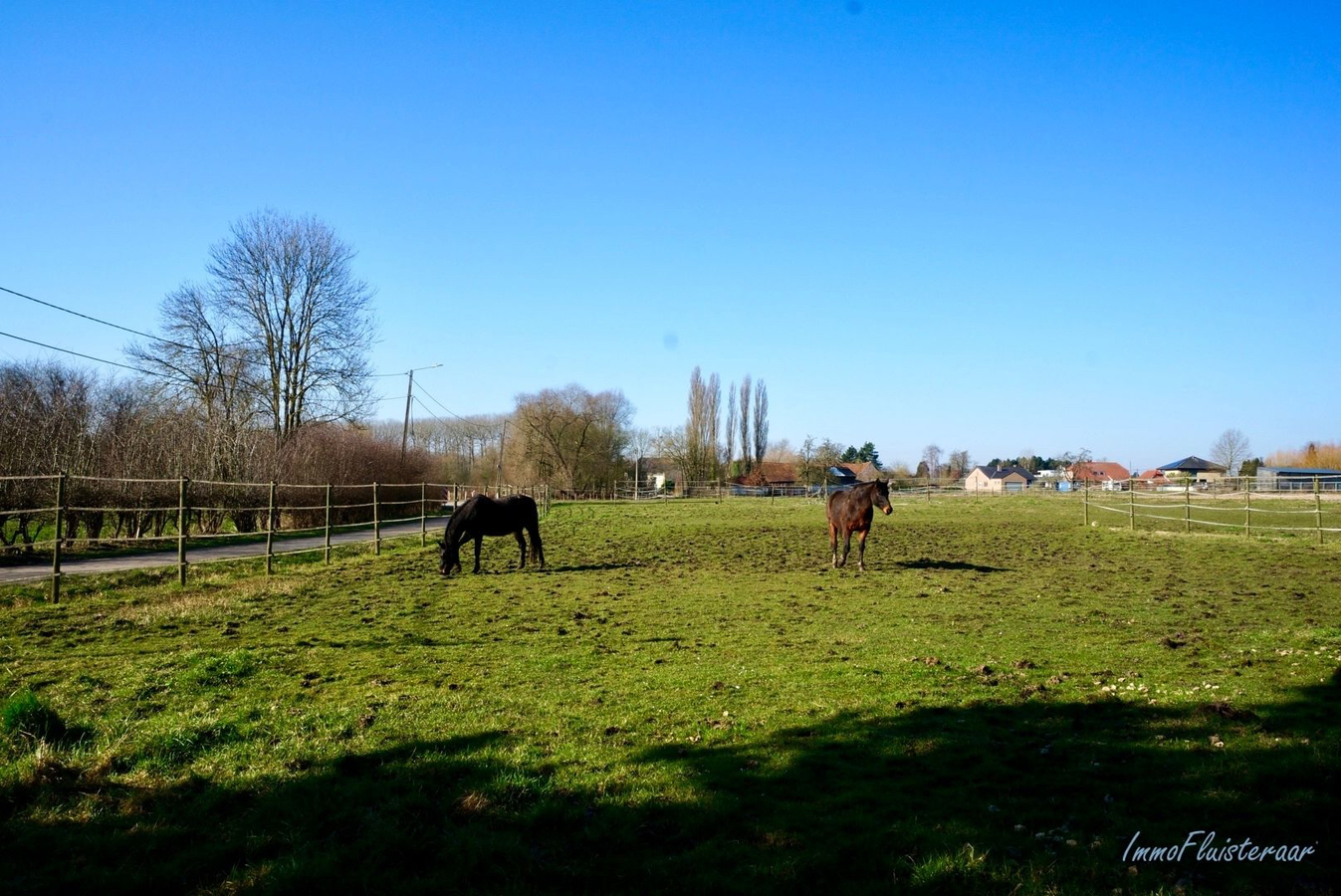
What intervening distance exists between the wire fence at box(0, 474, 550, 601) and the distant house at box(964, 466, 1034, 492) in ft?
282

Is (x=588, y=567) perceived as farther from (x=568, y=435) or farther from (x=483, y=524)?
(x=568, y=435)

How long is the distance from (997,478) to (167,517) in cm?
9850

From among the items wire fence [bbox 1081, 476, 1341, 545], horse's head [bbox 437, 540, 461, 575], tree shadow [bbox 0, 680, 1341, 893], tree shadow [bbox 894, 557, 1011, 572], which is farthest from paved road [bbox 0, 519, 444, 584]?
→ wire fence [bbox 1081, 476, 1341, 545]

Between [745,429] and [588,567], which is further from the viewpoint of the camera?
[745,429]

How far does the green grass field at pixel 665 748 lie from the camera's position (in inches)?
128

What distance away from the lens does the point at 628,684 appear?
6211mm

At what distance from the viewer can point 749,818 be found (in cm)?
366

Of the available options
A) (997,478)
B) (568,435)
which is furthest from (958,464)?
(568,435)

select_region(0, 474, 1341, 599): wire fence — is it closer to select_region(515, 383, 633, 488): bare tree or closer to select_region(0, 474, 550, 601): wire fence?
select_region(0, 474, 550, 601): wire fence

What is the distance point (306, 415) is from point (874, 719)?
3315cm

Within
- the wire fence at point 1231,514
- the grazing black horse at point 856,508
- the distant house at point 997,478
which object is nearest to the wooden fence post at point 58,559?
the grazing black horse at point 856,508

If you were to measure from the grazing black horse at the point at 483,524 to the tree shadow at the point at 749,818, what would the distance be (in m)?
10.5

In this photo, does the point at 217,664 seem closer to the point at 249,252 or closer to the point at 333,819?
the point at 333,819

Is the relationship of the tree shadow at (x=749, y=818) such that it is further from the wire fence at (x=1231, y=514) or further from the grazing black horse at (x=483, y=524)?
the wire fence at (x=1231, y=514)
